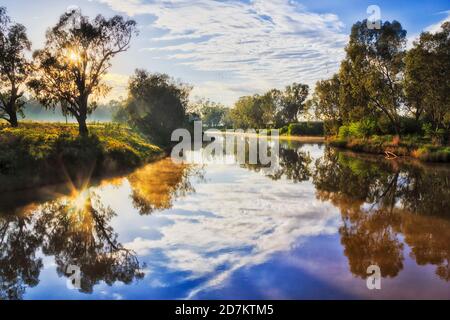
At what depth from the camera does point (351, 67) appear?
5225cm

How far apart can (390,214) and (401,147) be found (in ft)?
103

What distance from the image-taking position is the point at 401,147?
4362cm

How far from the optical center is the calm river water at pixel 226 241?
28.9 ft

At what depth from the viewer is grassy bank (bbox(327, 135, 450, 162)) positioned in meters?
36.9

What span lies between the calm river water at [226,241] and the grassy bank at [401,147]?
52.0 ft

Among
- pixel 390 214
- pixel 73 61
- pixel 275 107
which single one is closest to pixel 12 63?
pixel 73 61

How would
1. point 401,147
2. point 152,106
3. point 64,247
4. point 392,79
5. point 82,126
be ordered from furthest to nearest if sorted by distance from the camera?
Result: point 152,106, point 392,79, point 401,147, point 82,126, point 64,247

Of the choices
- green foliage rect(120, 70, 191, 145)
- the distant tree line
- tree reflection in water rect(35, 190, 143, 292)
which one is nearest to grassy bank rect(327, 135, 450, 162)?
the distant tree line

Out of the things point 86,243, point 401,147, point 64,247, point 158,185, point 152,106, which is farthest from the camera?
point 152,106

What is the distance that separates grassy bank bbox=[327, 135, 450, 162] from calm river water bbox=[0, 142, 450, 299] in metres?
15.9

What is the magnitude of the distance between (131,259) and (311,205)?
9.63 m

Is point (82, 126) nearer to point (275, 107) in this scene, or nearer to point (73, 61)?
point (73, 61)
